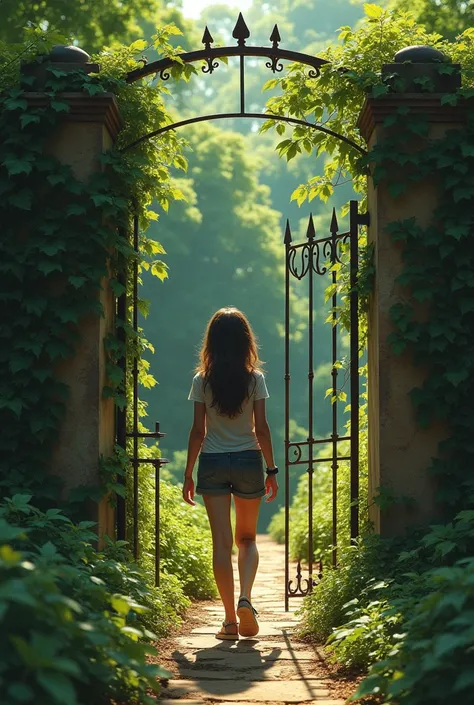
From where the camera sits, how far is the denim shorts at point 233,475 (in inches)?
239

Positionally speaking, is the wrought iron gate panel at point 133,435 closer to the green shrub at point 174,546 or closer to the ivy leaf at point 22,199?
the green shrub at point 174,546

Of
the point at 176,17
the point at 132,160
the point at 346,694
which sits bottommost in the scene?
the point at 346,694

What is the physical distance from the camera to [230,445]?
20.2ft

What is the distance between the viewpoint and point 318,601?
6.66 m

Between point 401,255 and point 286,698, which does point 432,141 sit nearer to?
point 401,255

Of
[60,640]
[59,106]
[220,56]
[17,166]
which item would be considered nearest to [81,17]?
[220,56]

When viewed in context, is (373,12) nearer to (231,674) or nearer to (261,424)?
(261,424)

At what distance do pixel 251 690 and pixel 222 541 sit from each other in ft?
4.51

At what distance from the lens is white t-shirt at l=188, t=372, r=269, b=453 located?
615cm

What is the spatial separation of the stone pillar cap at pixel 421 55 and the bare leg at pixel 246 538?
313 centimetres

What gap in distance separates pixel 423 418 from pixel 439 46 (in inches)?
103

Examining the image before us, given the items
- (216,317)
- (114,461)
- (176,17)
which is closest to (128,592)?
(114,461)

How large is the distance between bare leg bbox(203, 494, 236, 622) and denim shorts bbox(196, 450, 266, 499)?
60 mm

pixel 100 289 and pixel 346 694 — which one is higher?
pixel 100 289
